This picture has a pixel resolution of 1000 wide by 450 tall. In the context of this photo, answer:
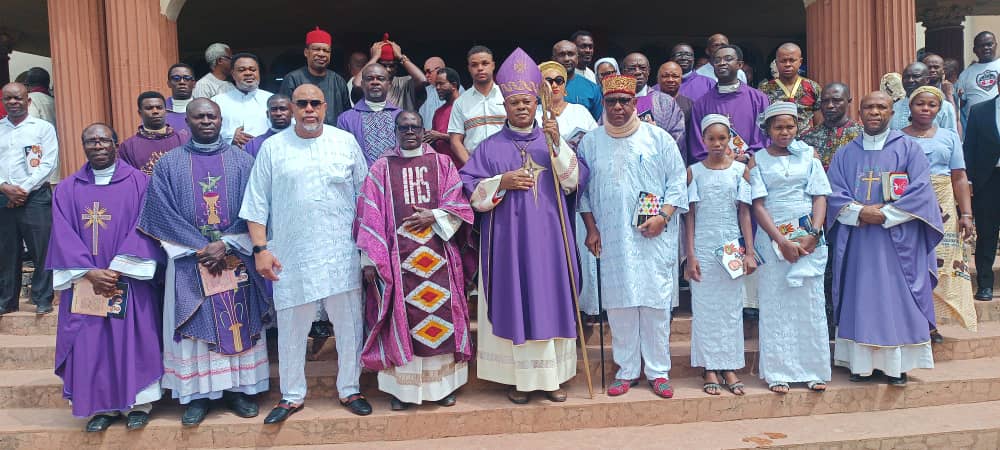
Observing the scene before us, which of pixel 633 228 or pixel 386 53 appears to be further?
pixel 386 53

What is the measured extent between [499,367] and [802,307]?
1.96 metres

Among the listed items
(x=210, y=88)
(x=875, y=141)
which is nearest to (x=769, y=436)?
(x=875, y=141)

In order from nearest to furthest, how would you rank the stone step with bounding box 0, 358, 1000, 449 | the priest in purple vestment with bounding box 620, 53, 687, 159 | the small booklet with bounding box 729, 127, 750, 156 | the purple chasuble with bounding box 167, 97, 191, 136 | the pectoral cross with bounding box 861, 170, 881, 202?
the stone step with bounding box 0, 358, 1000, 449
the pectoral cross with bounding box 861, 170, 881, 202
the small booklet with bounding box 729, 127, 750, 156
the priest in purple vestment with bounding box 620, 53, 687, 159
the purple chasuble with bounding box 167, 97, 191, 136

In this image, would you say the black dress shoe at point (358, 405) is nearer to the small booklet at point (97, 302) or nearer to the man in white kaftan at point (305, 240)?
the man in white kaftan at point (305, 240)

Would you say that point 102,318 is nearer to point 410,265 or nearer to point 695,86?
point 410,265

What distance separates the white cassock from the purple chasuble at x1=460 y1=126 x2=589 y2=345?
0.80 m

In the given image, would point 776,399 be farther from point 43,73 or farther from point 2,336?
point 43,73

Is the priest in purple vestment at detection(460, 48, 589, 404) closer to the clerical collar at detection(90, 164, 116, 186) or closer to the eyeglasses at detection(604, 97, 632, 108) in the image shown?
the eyeglasses at detection(604, 97, 632, 108)

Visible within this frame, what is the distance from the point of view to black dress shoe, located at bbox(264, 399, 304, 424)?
14.4 ft

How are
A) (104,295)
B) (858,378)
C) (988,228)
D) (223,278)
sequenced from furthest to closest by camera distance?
(988,228)
(858,378)
(223,278)
(104,295)

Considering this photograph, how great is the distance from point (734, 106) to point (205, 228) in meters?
3.77

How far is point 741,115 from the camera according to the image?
558 cm

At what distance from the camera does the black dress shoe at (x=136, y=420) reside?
4.39 m

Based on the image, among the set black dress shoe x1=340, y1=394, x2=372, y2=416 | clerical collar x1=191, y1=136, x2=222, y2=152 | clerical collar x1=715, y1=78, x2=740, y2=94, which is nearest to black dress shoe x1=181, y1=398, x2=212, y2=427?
black dress shoe x1=340, y1=394, x2=372, y2=416
